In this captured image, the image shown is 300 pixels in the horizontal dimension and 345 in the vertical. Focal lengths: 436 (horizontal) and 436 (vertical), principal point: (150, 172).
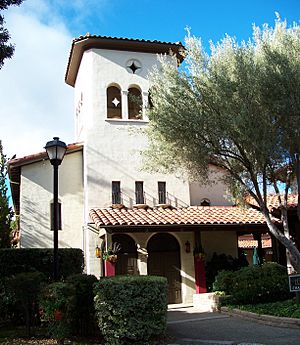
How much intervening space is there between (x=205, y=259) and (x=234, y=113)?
24.0ft

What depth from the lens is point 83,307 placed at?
30.0 feet

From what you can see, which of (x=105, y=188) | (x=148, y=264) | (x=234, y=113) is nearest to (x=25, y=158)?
(x=105, y=188)

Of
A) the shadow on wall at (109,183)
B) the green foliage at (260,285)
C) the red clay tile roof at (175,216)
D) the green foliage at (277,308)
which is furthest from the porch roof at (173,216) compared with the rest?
the green foliage at (277,308)

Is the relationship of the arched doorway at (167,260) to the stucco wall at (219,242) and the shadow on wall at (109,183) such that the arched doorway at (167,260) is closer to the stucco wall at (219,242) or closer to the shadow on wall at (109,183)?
the stucco wall at (219,242)

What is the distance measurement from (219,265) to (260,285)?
3969 mm

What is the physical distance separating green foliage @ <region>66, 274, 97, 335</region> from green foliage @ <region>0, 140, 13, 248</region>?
331 inches

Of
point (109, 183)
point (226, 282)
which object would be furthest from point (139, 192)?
point (226, 282)

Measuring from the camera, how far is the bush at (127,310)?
8.35 m

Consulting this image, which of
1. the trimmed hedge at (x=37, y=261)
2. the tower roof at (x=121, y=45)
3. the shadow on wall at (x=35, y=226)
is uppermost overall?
the tower roof at (x=121, y=45)

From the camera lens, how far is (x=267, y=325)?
34.8 ft

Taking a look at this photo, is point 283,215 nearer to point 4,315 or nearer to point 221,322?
point 221,322

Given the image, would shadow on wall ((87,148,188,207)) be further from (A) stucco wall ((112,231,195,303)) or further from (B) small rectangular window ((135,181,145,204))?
(A) stucco wall ((112,231,195,303))

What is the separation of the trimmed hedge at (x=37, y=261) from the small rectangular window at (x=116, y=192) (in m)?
6.38

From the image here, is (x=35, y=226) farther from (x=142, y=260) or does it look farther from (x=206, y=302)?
(x=206, y=302)
